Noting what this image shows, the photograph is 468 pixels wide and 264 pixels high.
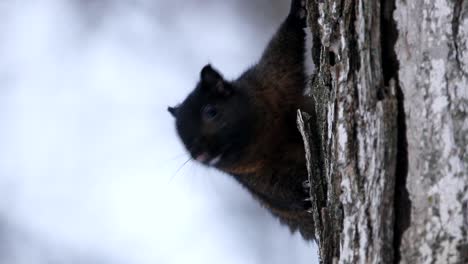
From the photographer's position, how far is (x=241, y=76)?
399 cm

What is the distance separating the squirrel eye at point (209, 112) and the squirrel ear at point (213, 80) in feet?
0.31

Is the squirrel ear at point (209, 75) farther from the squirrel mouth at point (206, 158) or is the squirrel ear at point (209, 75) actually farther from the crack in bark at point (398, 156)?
the crack in bark at point (398, 156)

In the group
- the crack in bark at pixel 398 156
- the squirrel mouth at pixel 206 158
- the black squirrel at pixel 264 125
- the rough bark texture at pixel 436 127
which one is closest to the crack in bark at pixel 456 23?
the rough bark texture at pixel 436 127

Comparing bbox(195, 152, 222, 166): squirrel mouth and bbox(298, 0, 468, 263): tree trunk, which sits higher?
bbox(298, 0, 468, 263): tree trunk

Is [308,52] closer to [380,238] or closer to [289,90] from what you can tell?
[289,90]

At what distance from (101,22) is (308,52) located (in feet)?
8.88

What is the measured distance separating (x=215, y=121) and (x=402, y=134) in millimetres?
2035

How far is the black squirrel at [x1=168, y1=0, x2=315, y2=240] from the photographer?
350cm

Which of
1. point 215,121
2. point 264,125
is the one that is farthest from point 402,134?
point 215,121

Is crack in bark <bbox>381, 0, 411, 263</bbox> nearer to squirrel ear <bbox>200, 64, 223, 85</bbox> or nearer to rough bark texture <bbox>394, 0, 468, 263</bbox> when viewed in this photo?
rough bark texture <bbox>394, 0, 468, 263</bbox>

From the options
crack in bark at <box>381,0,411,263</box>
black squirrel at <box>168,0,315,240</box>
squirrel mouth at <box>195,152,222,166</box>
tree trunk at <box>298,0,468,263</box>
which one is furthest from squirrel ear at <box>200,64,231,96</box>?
crack in bark at <box>381,0,411,263</box>

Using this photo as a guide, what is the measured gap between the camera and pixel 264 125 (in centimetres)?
361

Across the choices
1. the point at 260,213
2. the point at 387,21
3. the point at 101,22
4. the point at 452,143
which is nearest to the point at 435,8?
the point at 387,21

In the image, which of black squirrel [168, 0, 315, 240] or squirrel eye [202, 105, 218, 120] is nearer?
black squirrel [168, 0, 315, 240]
